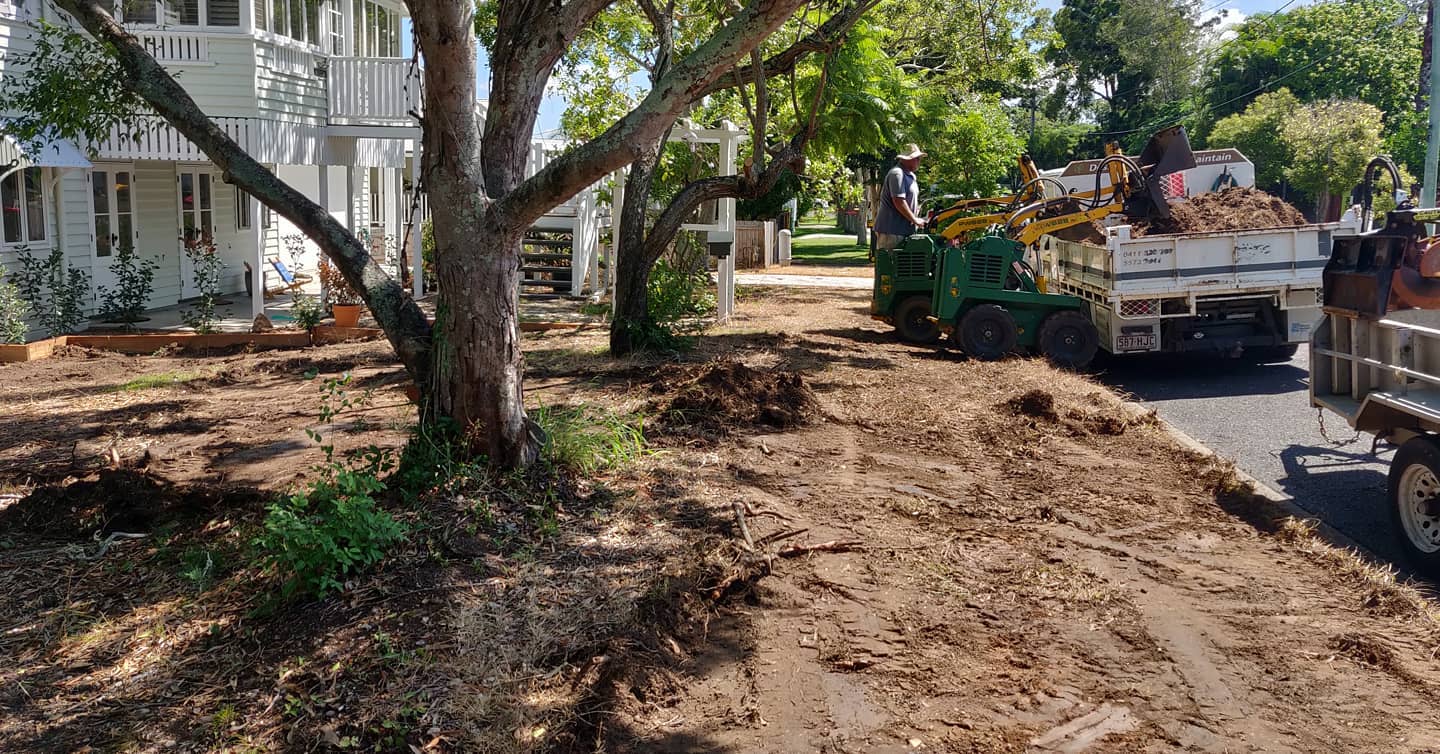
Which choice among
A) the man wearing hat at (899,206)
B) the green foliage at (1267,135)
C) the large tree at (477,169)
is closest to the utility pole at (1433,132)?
the man wearing hat at (899,206)

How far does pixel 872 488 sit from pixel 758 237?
909 inches

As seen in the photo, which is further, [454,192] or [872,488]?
[872,488]

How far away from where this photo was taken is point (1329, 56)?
167 ft

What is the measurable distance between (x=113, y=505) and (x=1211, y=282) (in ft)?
34.5

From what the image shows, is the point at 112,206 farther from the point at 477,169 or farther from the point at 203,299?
the point at 477,169

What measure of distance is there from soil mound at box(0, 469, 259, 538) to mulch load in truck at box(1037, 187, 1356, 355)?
29.8 feet

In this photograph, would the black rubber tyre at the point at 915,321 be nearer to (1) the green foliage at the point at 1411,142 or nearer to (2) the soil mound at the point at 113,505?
(2) the soil mound at the point at 113,505

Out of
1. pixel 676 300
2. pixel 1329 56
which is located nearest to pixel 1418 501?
pixel 676 300

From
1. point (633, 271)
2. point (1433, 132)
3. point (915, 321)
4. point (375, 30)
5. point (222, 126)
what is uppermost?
point (375, 30)

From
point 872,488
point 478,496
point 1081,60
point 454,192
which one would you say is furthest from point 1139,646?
point 1081,60

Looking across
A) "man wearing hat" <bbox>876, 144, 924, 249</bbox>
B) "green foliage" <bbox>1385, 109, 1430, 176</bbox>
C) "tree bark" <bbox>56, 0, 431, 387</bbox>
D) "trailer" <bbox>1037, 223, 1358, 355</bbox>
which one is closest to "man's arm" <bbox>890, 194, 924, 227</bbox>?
"man wearing hat" <bbox>876, 144, 924, 249</bbox>

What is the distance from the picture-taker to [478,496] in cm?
658

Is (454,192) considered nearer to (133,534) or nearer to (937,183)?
(133,534)

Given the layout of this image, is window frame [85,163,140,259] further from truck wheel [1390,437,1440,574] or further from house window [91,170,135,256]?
truck wheel [1390,437,1440,574]
